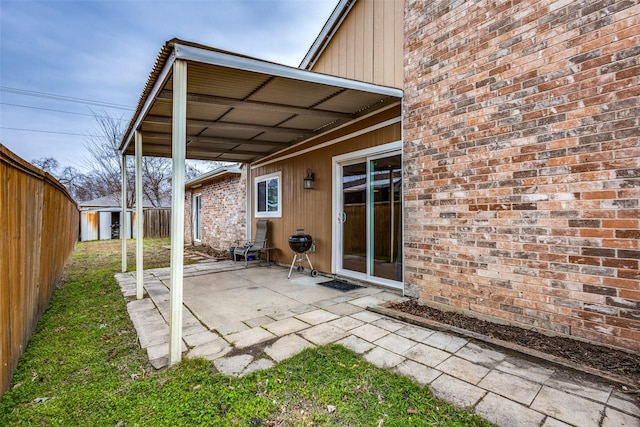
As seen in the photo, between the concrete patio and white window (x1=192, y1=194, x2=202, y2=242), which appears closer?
the concrete patio

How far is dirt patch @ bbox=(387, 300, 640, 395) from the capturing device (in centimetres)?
213

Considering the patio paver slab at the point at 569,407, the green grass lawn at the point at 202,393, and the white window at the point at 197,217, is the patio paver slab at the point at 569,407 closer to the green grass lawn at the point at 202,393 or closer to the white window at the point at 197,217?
the green grass lawn at the point at 202,393

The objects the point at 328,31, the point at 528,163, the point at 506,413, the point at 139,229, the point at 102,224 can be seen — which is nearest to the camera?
the point at 506,413

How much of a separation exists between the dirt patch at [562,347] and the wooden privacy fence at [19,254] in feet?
11.3

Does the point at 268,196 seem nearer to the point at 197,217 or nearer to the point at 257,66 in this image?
the point at 257,66

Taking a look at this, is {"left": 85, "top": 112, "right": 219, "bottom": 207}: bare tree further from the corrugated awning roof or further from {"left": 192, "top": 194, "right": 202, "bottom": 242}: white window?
the corrugated awning roof

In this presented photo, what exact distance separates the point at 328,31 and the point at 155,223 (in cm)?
1337

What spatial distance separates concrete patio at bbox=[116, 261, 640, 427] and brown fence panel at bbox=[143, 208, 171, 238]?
11.9 meters

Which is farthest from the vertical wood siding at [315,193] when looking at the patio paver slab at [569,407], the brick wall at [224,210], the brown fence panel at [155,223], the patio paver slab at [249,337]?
the brown fence panel at [155,223]

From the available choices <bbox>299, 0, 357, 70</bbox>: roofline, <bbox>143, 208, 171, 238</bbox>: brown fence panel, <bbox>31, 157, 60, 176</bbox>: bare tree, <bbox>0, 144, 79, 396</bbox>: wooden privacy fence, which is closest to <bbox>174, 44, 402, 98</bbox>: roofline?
<bbox>0, 144, 79, 396</bbox>: wooden privacy fence

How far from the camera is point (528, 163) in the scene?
2.81m

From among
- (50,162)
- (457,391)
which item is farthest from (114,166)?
(457,391)

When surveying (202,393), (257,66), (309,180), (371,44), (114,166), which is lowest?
(202,393)

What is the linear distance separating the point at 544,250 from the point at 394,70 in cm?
297
